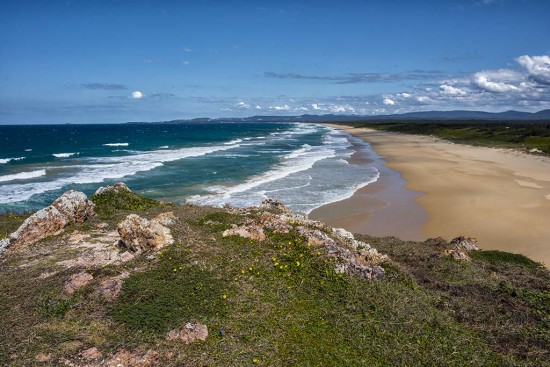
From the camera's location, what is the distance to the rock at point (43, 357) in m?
8.12

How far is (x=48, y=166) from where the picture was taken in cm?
5591

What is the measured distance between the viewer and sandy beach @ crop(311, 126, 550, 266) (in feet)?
76.9

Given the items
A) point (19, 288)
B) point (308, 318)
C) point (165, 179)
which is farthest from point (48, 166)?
point (308, 318)

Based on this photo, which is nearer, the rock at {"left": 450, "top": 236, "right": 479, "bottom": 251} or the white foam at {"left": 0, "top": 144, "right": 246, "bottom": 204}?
the rock at {"left": 450, "top": 236, "right": 479, "bottom": 251}

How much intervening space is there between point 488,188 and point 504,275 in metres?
24.8

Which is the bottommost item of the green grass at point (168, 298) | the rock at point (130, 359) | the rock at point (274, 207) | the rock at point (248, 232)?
the rock at point (130, 359)

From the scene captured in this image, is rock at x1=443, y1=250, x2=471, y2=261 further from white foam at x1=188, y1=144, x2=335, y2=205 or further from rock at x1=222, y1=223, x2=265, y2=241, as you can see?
white foam at x1=188, y1=144, x2=335, y2=205

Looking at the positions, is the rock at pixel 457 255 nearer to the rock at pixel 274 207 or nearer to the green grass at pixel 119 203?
the rock at pixel 274 207

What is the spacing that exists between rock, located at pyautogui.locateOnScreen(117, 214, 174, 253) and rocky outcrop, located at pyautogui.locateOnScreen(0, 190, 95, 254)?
158 inches

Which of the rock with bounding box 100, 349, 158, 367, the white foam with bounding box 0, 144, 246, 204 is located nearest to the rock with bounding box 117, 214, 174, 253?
the rock with bounding box 100, 349, 158, 367

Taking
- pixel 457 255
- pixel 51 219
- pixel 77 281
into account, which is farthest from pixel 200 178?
pixel 77 281

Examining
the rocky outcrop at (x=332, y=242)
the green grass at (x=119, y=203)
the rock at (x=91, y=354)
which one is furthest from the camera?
the green grass at (x=119, y=203)

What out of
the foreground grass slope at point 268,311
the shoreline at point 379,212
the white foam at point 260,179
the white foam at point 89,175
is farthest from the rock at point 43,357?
the white foam at point 89,175

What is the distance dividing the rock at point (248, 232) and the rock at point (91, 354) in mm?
5721
